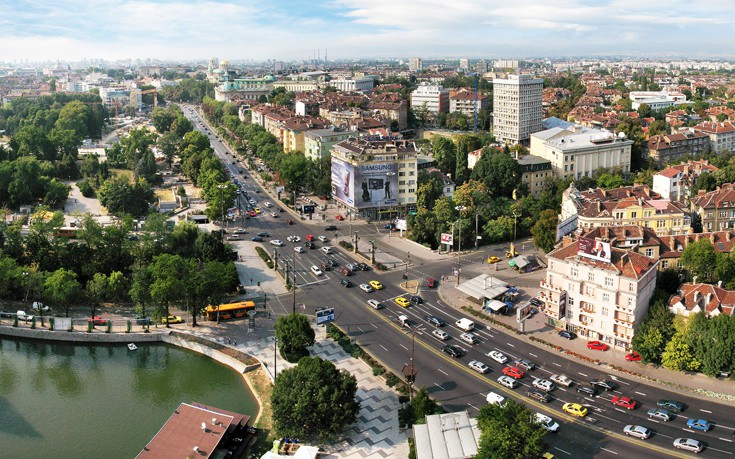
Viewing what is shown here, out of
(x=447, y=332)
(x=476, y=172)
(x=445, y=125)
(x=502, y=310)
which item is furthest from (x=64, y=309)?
(x=445, y=125)

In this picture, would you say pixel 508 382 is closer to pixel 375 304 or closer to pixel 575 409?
pixel 575 409

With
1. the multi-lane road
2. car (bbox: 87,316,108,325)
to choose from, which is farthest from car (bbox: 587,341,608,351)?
car (bbox: 87,316,108,325)

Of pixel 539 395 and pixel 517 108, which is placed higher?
pixel 517 108

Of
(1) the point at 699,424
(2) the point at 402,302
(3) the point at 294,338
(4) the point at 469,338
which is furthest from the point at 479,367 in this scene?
(1) the point at 699,424

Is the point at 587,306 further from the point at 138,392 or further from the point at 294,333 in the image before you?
the point at 138,392

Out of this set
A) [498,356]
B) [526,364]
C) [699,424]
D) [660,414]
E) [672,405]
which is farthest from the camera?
[498,356]
